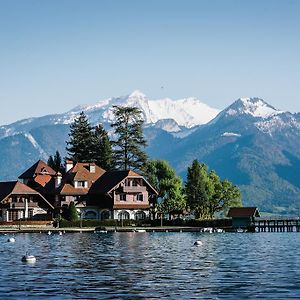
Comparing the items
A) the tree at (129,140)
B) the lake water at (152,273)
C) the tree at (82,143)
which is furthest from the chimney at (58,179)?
the lake water at (152,273)

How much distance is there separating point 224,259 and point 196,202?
88.4 m

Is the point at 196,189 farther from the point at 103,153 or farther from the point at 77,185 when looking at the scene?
the point at 103,153

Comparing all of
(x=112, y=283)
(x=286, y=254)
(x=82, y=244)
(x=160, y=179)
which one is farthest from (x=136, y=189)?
(x=112, y=283)

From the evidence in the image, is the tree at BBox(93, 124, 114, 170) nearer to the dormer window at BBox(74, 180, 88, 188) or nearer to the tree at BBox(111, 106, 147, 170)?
the tree at BBox(111, 106, 147, 170)

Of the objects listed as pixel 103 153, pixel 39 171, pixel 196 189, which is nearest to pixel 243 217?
pixel 196 189

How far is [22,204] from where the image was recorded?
156000mm

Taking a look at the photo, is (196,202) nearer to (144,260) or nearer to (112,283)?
(144,260)

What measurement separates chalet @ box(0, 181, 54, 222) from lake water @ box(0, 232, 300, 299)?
70187 mm

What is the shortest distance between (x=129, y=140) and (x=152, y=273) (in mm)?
115750

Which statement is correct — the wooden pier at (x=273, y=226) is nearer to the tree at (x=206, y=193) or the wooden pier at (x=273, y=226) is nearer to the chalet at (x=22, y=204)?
the tree at (x=206, y=193)

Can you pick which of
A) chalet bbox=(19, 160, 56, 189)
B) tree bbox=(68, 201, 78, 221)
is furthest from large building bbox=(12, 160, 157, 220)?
chalet bbox=(19, 160, 56, 189)

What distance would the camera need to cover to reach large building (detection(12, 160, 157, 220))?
160125mm

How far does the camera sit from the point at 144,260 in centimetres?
6900

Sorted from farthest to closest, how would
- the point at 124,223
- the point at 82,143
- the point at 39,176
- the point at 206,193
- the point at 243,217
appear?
1. the point at 82,143
2. the point at 39,176
3. the point at 206,193
4. the point at 124,223
5. the point at 243,217
